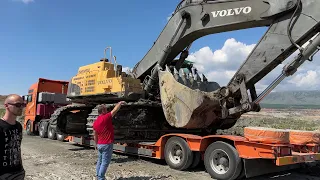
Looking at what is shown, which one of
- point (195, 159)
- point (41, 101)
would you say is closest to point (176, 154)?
point (195, 159)

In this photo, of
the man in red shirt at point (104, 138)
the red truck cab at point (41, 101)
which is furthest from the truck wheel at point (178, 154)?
the red truck cab at point (41, 101)

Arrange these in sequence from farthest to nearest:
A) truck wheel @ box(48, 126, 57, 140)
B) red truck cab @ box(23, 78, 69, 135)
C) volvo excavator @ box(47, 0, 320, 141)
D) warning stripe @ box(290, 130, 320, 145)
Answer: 1. red truck cab @ box(23, 78, 69, 135)
2. truck wheel @ box(48, 126, 57, 140)
3. warning stripe @ box(290, 130, 320, 145)
4. volvo excavator @ box(47, 0, 320, 141)

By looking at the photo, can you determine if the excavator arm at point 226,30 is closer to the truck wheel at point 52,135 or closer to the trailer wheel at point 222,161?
the trailer wheel at point 222,161

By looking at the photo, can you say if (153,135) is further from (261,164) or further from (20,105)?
(20,105)

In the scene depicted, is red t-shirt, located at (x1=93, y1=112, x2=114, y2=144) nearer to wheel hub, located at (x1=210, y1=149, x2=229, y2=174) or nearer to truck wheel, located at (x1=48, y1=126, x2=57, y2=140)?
wheel hub, located at (x1=210, y1=149, x2=229, y2=174)

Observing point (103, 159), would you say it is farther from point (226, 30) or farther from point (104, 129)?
point (226, 30)

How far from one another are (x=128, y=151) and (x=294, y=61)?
5725 mm

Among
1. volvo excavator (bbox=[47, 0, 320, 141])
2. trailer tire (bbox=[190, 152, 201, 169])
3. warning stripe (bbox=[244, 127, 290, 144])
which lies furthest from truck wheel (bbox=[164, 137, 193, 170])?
warning stripe (bbox=[244, 127, 290, 144])

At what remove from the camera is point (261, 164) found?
292 inches

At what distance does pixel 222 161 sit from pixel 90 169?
11.4ft

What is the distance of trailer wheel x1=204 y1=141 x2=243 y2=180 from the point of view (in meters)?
7.23

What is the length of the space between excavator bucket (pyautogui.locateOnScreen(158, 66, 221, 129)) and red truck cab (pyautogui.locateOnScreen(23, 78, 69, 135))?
10.8 meters

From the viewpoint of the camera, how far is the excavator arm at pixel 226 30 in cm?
732

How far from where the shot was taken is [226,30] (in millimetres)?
8734
